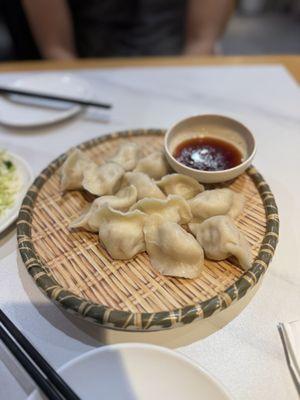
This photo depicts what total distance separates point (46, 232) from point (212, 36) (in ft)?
7.52

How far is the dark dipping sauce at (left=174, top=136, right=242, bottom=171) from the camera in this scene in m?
1.41

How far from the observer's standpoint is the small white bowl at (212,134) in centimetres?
136

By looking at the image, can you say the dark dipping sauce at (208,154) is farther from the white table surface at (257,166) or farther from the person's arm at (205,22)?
the person's arm at (205,22)

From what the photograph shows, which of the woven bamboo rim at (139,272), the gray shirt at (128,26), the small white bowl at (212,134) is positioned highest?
the gray shirt at (128,26)

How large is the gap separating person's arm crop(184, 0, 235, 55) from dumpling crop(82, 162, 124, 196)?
1826mm

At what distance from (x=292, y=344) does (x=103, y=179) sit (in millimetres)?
802

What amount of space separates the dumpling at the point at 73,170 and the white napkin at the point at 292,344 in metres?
0.84

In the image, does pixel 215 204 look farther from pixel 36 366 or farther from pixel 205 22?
pixel 205 22

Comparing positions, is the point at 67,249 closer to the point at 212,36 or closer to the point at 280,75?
the point at 280,75

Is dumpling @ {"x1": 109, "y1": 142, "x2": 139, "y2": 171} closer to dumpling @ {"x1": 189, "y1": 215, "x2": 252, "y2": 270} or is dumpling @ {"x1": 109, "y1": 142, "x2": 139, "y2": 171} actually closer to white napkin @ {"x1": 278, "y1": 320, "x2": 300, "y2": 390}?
dumpling @ {"x1": 189, "y1": 215, "x2": 252, "y2": 270}

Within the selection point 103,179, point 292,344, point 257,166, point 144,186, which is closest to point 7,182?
point 103,179

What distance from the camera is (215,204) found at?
1225mm

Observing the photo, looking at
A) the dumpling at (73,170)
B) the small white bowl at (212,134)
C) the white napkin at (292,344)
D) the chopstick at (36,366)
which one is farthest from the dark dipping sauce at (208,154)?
the chopstick at (36,366)

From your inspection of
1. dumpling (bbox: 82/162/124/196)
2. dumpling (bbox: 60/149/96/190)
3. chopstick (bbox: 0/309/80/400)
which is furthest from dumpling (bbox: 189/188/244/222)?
chopstick (bbox: 0/309/80/400)
